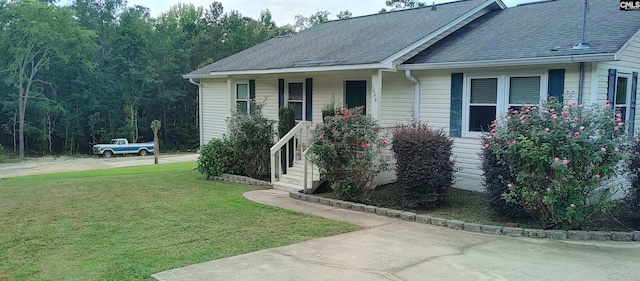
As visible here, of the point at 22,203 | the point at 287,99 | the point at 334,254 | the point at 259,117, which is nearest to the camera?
the point at 334,254

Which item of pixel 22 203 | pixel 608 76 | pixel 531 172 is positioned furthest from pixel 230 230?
pixel 608 76

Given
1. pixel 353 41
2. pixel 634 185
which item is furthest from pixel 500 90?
pixel 353 41

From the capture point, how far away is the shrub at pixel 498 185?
7316 mm

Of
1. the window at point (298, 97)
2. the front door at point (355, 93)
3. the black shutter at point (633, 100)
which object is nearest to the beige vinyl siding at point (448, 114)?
the front door at point (355, 93)

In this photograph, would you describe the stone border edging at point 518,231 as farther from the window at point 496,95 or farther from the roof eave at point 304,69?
the roof eave at point 304,69

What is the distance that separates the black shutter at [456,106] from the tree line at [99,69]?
27212mm

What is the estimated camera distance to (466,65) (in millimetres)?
9359

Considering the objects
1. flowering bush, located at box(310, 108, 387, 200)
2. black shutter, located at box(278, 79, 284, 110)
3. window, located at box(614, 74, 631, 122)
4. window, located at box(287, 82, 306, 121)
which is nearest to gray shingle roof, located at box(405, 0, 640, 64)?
window, located at box(614, 74, 631, 122)

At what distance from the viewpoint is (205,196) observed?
9727 mm

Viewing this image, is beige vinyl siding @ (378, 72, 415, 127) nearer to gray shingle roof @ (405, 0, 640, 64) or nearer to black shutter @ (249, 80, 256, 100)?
gray shingle roof @ (405, 0, 640, 64)

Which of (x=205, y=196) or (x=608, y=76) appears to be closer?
(x=608, y=76)

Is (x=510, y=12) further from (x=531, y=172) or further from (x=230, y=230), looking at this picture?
(x=230, y=230)

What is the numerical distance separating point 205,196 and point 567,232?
21.8ft

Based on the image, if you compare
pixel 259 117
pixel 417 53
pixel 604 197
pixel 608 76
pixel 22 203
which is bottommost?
pixel 22 203
